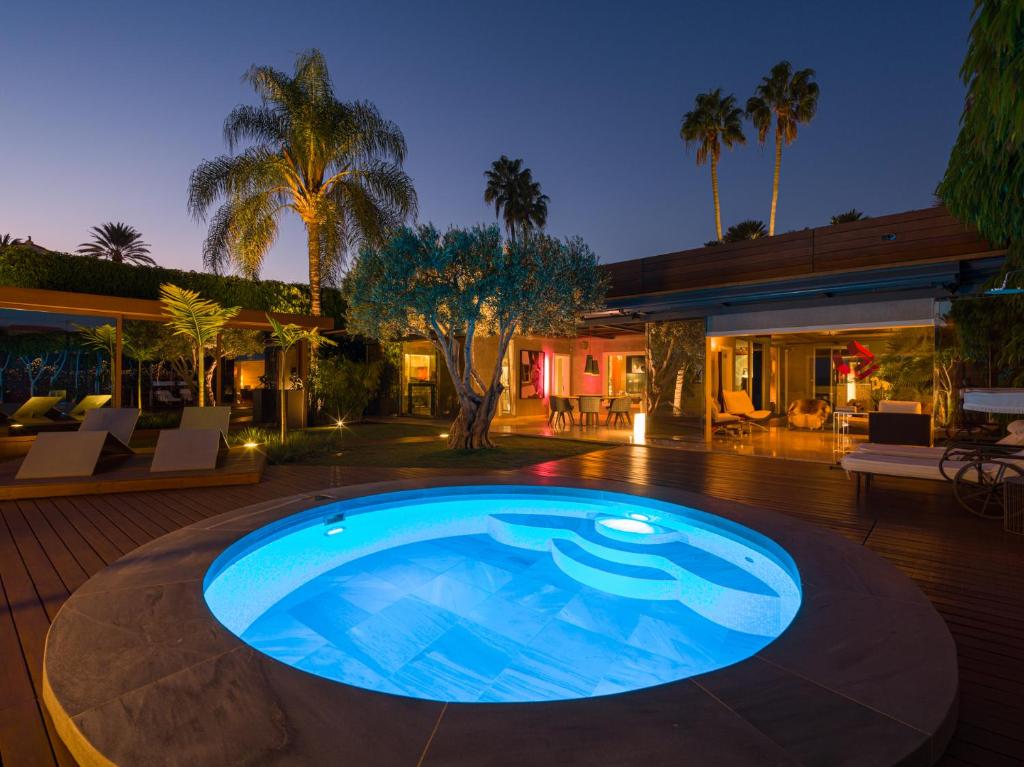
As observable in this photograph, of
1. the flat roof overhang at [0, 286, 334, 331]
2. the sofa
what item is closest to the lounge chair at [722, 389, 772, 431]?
the sofa

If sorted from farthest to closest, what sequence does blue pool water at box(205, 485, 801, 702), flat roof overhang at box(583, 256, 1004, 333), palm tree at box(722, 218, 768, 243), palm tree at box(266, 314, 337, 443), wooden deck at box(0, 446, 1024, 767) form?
palm tree at box(722, 218, 768, 243) < palm tree at box(266, 314, 337, 443) < flat roof overhang at box(583, 256, 1004, 333) < blue pool water at box(205, 485, 801, 702) < wooden deck at box(0, 446, 1024, 767)

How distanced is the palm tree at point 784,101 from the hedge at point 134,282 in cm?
1878

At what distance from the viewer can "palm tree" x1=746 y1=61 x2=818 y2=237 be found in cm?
2128

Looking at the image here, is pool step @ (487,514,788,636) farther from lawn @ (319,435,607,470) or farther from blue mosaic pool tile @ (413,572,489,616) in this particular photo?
lawn @ (319,435,607,470)

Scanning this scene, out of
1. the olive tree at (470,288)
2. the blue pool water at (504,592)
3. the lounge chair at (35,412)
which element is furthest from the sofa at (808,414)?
the lounge chair at (35,412)

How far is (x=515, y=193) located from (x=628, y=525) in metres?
22.4

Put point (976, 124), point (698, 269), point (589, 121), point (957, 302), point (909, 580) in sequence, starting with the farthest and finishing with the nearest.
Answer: point (589, 121)
point (698, 269)
point (957, 302)
point (976, 124)
point (909, 580)

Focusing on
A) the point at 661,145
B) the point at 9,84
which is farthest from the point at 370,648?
the point at 661,145

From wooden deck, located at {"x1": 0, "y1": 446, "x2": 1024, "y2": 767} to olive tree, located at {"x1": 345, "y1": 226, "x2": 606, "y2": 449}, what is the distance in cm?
272

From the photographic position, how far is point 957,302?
305 inches

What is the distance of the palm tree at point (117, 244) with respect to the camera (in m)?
28.0

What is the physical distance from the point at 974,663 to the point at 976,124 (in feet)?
11.2

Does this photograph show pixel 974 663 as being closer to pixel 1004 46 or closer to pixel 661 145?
pixel 1004 46

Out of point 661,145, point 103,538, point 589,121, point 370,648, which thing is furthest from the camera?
point 661,145
